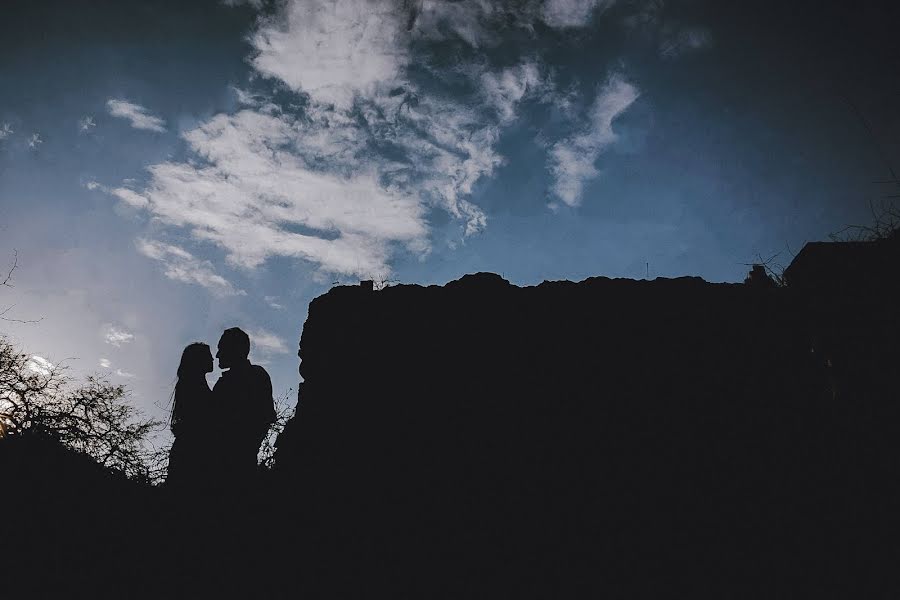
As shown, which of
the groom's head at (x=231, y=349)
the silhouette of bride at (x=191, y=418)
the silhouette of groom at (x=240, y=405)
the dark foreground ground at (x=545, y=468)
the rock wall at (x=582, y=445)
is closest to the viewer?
the silhouette of bride at (x=191, y=418)

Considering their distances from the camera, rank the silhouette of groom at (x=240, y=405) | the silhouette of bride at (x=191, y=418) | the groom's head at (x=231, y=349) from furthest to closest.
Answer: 1. the groom's head at (x=231, y=349)
2. the silhouette of groom at (x=240, y=405)
3. the silhouette of bride at (x=191, y=418)

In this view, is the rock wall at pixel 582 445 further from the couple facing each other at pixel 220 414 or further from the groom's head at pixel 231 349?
the groom's head at pixel 231 349

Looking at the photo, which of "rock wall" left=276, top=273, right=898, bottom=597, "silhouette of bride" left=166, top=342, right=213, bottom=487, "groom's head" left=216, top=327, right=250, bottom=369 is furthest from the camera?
"rock wall" left=276, top=273, right=898, bottom=597

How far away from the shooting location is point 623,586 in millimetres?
4602

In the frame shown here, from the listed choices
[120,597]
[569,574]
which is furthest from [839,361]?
[120,597]

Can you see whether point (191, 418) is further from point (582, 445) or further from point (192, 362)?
point (582, 445)

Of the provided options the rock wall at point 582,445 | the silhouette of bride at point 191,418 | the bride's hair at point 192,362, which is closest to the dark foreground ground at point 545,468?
the rock wall at point 582,445

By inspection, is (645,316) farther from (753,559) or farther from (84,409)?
(84,409)

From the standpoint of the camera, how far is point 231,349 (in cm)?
376

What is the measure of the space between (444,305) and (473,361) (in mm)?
1076

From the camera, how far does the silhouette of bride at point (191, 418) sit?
346cm

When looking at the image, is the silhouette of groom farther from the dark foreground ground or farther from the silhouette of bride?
the dark foreground ground

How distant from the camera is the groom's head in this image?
12.3ft

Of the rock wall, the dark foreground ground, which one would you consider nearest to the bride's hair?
→ the dark foreground ground
